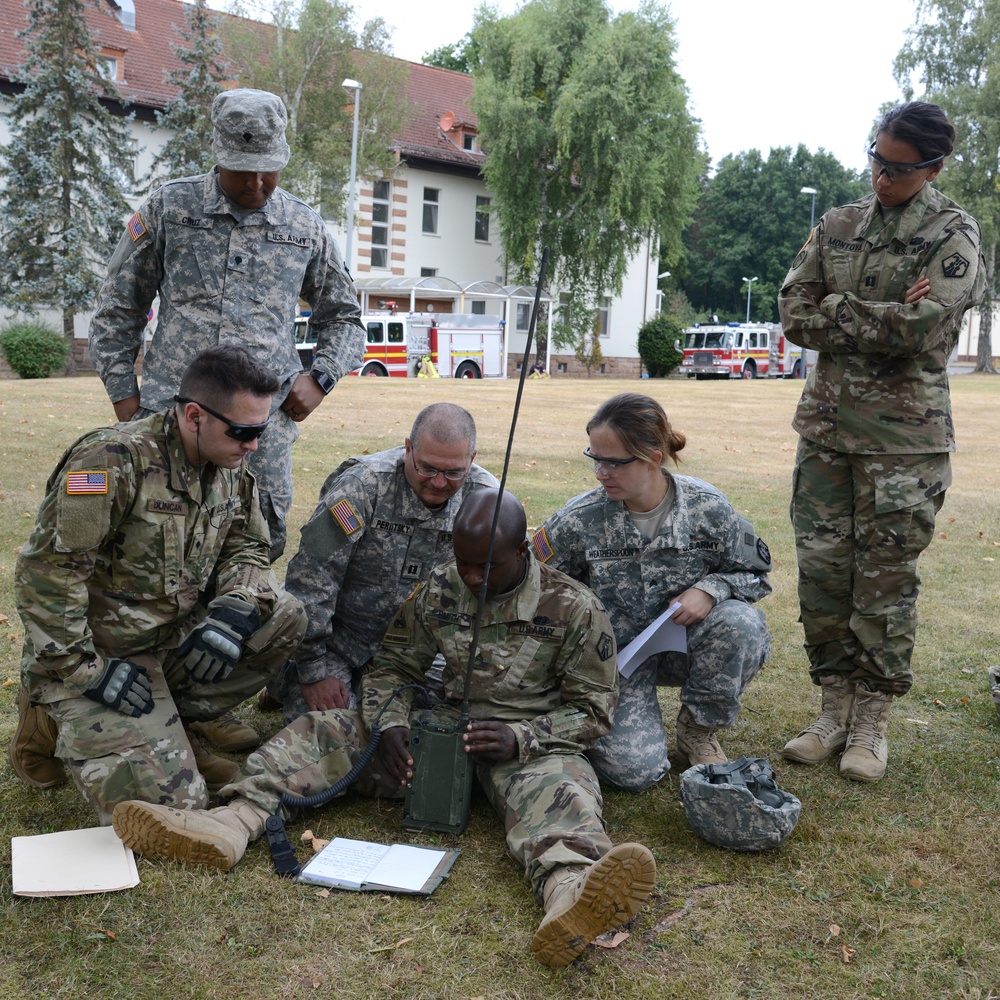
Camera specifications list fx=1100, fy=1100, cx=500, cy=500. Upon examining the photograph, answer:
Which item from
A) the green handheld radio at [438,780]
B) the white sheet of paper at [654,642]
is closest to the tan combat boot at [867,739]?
the white sheet of paper at [654,642]

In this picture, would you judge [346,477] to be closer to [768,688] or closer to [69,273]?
[768,688]

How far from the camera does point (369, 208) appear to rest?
121ft

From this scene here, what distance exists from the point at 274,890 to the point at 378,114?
32912mm

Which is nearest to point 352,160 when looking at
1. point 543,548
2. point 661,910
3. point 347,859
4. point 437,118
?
point 437,118

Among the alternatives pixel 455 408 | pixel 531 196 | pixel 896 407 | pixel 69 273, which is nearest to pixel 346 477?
pixel 455 408

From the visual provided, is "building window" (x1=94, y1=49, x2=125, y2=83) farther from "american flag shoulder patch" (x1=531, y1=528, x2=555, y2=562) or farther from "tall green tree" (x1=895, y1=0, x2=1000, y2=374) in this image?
"american flag shoulder patch" (x1=531, y1=528, x2=555, y2=562)

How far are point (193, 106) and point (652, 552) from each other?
28.2 metres

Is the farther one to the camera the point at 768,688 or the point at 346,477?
the point at 768,688

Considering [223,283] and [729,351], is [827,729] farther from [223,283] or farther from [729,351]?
[729,351]

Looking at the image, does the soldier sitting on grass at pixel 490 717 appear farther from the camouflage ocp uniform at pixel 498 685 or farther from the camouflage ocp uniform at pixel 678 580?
the camouflage ocp uniform at pixel 678 580

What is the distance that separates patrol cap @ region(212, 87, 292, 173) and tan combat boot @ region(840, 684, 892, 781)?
2961 mm

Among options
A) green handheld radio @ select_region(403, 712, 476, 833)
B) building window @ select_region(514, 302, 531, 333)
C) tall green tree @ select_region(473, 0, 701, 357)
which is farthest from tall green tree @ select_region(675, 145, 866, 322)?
green handheld radio @ select_region(403, 712, 476, 833)

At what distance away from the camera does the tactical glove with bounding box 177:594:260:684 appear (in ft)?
11.2

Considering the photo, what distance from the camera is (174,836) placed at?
3031 millimetres
